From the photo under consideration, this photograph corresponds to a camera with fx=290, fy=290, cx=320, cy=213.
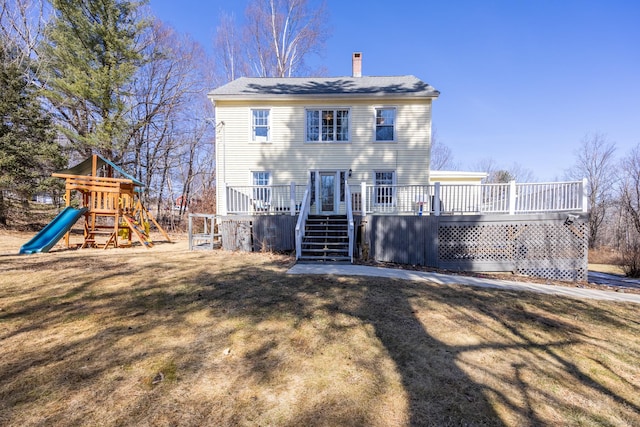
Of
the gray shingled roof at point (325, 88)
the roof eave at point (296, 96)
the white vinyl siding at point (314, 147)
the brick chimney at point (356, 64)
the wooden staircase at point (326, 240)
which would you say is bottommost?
the wooden staircase at point (326, 240)

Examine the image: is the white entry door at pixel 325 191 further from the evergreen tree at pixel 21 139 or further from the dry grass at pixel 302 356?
the evergreen tree at pixel 21 139

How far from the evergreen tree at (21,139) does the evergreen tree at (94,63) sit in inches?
37.6

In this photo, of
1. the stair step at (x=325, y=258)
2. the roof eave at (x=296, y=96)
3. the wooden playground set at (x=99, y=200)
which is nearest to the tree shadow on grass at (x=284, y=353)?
the stair step at (x=325, y=258)

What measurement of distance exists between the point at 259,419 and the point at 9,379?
221 cm

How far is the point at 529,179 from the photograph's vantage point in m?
41.6

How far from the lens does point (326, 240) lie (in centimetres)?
904

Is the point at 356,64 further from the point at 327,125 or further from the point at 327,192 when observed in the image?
the point at 327,192

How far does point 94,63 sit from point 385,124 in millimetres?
16163

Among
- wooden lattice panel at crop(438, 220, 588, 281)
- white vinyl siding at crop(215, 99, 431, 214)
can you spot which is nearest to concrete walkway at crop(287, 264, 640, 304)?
wooden lattice panel at crop(438, 220, 588, 281)

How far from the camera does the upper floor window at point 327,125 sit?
43.2 feet

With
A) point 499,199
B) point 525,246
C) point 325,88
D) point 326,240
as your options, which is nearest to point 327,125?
point 325,88

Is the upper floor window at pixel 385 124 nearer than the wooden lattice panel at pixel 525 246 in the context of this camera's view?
No

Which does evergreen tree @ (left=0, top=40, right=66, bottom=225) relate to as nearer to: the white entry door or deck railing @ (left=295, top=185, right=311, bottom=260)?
the white entry door

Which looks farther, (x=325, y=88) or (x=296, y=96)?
(x=325, y=88)
